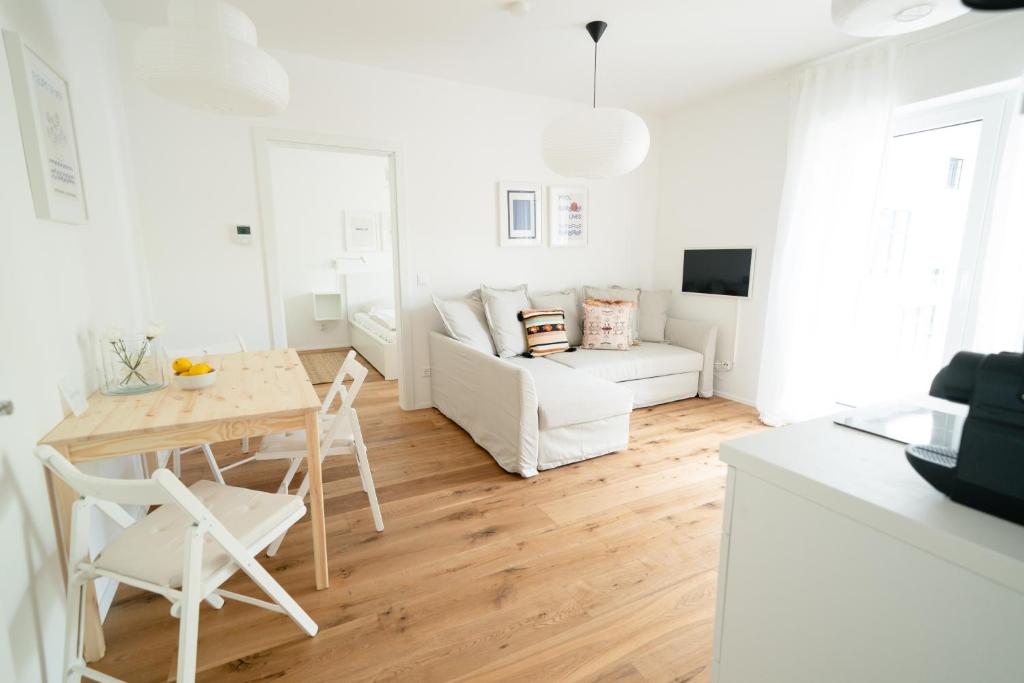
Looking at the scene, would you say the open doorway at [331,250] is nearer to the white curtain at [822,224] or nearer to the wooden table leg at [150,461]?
the wooden table leg at [150,461]

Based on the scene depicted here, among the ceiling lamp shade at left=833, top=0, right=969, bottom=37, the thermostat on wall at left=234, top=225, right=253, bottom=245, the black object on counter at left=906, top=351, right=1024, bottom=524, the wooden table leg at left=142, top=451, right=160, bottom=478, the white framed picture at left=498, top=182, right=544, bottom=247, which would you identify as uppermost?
the ceiling lamp shade at left=833, top=0, right=969, bottom=37

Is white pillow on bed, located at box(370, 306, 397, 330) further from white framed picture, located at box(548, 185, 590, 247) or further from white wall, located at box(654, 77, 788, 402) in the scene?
white wall, located at box(654, 77, 788, 402)

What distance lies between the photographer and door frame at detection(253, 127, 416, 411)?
3.15 metres

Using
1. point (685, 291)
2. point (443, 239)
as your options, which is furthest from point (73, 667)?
point (685, 291)

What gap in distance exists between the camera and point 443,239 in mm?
3787

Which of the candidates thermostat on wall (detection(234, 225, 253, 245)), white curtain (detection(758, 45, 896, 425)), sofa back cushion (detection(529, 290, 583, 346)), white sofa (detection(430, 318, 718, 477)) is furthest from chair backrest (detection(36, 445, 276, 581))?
white curtain (detection(758, 45, 896, 425))

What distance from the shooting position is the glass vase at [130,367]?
1.83 meters

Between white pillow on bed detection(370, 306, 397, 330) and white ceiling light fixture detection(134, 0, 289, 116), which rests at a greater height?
white ceiling light fixture detection(134, 0, 289, 116)

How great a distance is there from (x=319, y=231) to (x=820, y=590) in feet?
21.3

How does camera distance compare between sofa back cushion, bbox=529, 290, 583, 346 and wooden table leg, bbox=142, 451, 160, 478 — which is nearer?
wooden table leg, bbox=142, 451, 160, 478

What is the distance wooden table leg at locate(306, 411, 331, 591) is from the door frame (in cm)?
182

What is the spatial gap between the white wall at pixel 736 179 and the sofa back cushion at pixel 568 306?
1.13m

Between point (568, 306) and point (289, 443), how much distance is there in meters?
2.63

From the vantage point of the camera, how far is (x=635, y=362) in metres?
3.70
